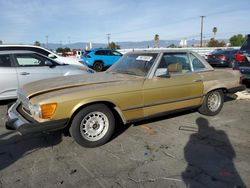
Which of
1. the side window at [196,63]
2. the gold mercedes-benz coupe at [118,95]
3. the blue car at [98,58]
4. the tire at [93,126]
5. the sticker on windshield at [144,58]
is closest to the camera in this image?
the gold mercedes-benz coupe at [118,95]

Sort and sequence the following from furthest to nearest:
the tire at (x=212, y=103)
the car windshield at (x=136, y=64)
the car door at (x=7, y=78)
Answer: the car door at (x=7, y=78) < the tire at (x=212, y=103) < the car windshield at (x=136, y=64)

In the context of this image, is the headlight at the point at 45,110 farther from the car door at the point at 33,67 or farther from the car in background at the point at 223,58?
the car in background at the point at 223,58

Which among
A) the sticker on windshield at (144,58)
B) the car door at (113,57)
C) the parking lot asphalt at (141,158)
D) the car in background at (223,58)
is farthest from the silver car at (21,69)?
the car in background at (223,58)

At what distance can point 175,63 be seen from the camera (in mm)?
5047

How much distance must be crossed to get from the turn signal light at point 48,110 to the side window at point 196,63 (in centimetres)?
306

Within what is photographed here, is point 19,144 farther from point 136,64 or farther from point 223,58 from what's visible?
point 223,58

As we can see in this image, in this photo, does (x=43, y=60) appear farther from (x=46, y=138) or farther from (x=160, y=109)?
(x=160, y=109)

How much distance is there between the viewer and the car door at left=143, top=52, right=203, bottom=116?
14.9 feet

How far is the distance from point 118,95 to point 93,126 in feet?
2.12

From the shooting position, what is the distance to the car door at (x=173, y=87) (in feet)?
14.9

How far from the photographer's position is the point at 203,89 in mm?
5258

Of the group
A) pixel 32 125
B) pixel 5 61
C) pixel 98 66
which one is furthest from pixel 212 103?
pixel 98 66

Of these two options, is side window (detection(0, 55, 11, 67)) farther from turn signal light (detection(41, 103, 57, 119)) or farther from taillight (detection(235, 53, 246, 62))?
taillight (detection(235, 53, 246, 62))

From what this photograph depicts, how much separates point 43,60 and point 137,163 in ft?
16.4
